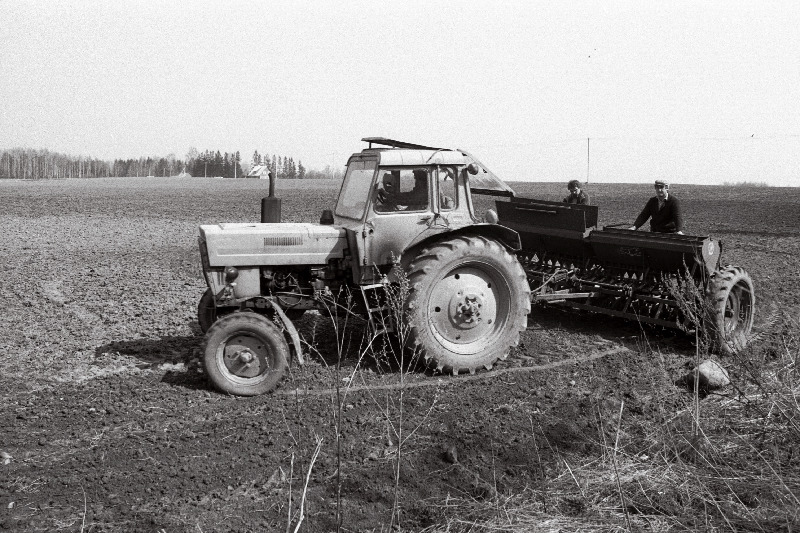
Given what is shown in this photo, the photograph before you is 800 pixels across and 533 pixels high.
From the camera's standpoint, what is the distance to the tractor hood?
293 inches

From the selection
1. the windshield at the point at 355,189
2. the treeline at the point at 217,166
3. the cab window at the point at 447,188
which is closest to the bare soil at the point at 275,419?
the windshield at the point at 355,189

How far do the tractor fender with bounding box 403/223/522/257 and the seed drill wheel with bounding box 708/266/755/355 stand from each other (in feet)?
7.09

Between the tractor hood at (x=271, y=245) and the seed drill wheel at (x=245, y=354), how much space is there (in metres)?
0.69

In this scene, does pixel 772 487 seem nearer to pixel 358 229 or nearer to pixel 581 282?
pixel 358 229

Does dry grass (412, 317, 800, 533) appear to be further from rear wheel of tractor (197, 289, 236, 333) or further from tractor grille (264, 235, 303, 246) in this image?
rear wheel of tractor (197, 289, 236, 333)

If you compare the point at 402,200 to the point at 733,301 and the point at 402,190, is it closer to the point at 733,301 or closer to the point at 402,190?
the point at 402,190

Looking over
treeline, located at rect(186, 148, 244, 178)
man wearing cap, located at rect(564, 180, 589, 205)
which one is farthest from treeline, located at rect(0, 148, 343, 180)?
man wearing cap, located at rect(564, 180, 589, 205)

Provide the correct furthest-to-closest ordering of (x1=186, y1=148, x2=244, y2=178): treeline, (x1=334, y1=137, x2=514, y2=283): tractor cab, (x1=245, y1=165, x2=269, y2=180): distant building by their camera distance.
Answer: (x1=186, y1=148, x2=244, y2=178): treeline
(x1=245, y1=165, x2=269, y2=180): distant building
(x1=334, y1=137, x2=514, y2=283): tractor cab

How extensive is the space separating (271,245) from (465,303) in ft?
6.10

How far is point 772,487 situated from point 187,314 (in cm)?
700

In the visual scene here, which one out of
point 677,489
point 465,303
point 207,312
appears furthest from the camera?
point 207,312

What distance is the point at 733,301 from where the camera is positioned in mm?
8852

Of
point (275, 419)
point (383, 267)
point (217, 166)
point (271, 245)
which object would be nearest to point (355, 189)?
point (383, 267)

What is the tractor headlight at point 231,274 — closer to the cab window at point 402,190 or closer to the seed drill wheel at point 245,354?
the seed drill wheel at point 245,354
